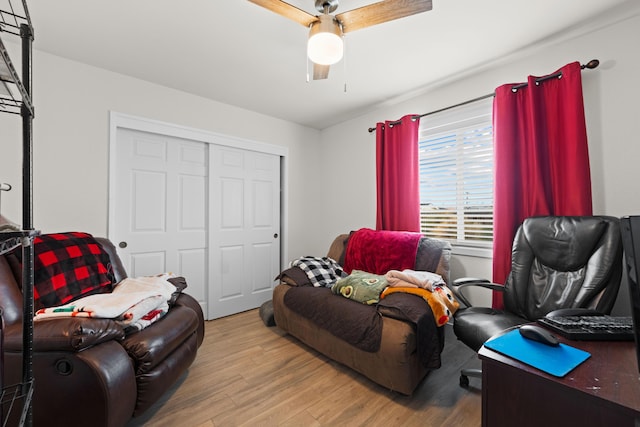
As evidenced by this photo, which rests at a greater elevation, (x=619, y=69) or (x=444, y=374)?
(x=619, y=69)

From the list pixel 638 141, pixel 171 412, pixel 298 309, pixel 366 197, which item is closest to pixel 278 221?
Answer: pixel 366 197

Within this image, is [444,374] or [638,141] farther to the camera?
[444,374]

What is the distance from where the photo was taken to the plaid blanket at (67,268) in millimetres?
1612

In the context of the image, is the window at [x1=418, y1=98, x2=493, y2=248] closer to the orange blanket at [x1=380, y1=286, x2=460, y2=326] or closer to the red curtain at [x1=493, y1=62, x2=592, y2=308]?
the red curtain at [x1=493, y1=62, x2=592, y2=308]

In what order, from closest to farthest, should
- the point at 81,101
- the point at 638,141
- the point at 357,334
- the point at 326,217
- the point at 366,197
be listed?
the point at 638,141 → the point at 357,334 → the point at 81,101 → the point at 366,197 → the point at 326,217

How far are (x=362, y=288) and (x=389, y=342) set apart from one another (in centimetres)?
48

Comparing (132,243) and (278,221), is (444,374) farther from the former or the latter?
(132,243)

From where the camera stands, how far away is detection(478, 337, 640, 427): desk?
679 millimetres

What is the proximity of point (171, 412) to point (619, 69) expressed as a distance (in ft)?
11.8

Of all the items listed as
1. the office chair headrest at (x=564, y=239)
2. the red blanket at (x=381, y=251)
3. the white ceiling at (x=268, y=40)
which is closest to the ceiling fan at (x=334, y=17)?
the white ceiling at (x=268, y=40)

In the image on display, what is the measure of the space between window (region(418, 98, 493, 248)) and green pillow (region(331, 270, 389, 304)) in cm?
102

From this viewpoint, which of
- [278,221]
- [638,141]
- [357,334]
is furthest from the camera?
[278,221]

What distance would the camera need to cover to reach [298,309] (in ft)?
7.56

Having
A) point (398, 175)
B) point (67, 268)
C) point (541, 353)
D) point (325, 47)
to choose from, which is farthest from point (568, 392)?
point (67, 268)
